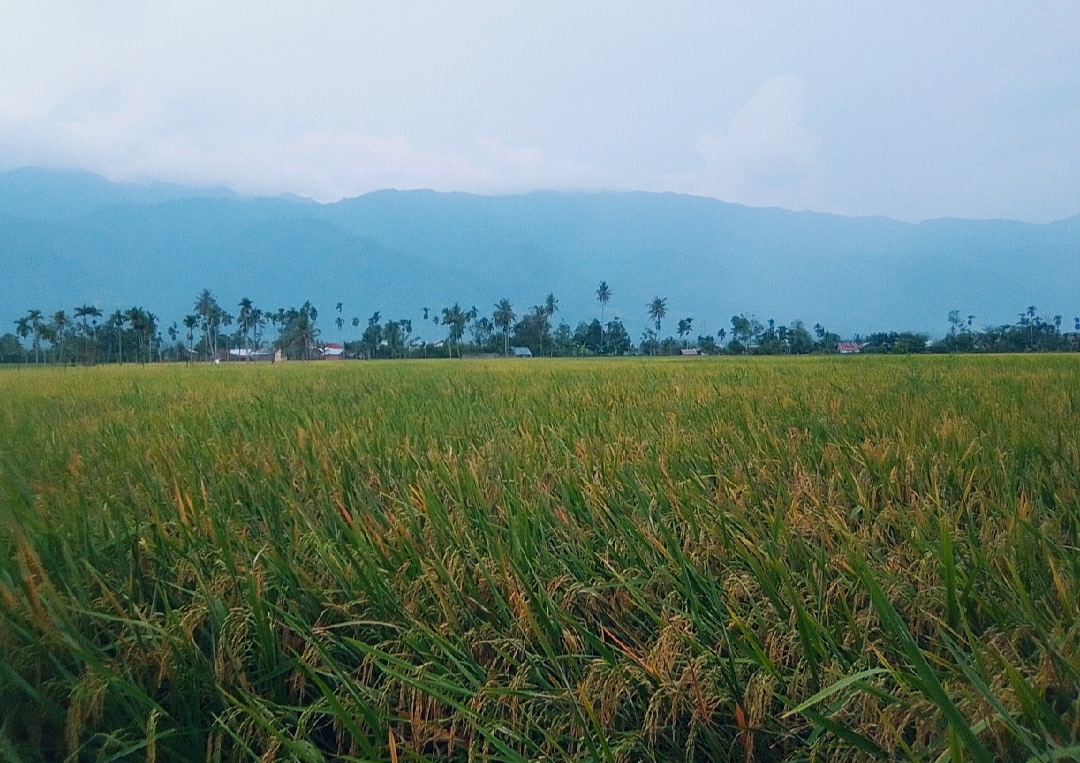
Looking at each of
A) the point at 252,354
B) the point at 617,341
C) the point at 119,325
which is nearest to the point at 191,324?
the point at 252,354

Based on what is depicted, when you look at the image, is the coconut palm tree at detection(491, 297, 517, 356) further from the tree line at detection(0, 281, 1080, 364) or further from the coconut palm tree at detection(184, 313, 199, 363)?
the coconut palm tree at detection(184, 313, 199, 363)

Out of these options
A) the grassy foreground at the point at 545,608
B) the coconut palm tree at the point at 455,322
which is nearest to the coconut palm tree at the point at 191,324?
the coconut palm tree at the point at 455,322

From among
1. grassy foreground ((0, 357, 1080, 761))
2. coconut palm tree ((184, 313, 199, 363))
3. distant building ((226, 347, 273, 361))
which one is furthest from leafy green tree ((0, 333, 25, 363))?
coconut palm tree ((184, 313, 199, 363))

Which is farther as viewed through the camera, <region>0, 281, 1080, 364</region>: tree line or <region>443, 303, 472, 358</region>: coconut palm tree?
<region>443, 303, 472, 358</region>: coconut palm tree

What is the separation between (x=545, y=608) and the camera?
125 cm

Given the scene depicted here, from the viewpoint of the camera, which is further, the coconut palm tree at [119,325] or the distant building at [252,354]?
the distant building at [252,354]

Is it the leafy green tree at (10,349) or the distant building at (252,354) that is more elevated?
the distant building at (252,354)

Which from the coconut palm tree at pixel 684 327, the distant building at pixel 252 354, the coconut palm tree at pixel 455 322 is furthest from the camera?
the coconut palm tree at pixel 684 327

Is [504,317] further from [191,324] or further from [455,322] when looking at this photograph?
[191,324]

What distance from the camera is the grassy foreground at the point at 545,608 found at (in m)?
0.98

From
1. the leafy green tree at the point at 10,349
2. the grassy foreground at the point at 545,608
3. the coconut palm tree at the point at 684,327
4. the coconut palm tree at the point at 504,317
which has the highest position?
the coconut palm tree at the point at 504,317

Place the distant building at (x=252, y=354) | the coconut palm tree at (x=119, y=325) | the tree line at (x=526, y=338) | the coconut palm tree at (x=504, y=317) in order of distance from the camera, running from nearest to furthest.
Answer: the coconut palm tree at (x=119, y=325)
the tree line at (x=526, y=338)
the distant building at (x=252, y=354)
the coconut palm tree at (x=504, y=317)

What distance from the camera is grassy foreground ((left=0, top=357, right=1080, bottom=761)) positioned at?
3.21 feet

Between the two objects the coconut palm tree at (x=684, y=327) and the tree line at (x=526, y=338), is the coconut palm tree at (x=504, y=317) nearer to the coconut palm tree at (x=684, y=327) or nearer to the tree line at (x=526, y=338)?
the tree line at (x=526, y=338)
